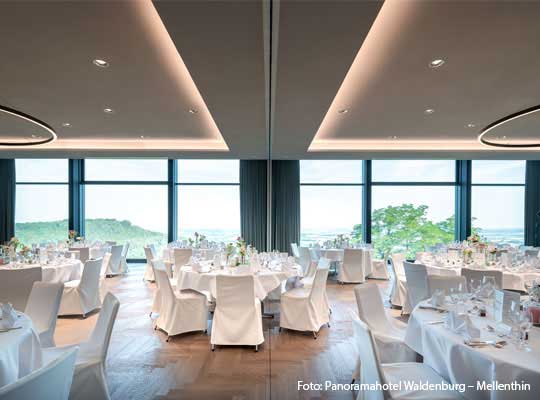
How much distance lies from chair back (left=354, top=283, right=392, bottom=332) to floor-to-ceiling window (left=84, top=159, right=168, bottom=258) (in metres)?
8.07

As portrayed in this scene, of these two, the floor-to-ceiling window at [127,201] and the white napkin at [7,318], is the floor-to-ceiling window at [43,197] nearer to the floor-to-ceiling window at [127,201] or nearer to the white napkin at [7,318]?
the floor-to-ceiling window at [127,201]

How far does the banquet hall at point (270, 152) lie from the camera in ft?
7.10

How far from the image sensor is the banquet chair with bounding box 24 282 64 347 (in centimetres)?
288

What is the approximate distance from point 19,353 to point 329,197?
865 centimetres

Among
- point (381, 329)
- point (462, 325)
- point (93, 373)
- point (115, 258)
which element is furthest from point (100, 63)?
point (115, 258)

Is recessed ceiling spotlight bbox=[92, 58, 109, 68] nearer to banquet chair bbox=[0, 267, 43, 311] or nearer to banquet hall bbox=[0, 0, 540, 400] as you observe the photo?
banquet hall bbox=[0, 0, 540, 400]

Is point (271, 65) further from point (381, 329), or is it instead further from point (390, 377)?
point (390, 377)

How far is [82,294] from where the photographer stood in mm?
4781

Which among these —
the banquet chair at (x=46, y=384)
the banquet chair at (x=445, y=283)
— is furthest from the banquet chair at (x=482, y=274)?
the banquet chair at (x=46, y=384)

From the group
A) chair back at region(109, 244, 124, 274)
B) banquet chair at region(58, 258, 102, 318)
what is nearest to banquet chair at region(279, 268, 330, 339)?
banquet chair at region(58, 258, 102, 318)

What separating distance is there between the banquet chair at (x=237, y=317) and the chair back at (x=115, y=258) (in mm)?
5121

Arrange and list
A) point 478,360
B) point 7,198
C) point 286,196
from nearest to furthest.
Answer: point 478,360
point 286,196
point 7,198

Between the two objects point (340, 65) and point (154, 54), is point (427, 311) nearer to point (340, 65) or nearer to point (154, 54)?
point (340, 65)

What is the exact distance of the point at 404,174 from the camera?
975cm
